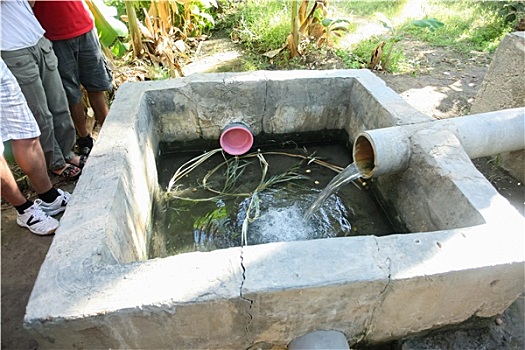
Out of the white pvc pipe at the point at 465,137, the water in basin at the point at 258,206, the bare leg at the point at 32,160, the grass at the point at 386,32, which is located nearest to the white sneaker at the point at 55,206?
the bare leg at the point at 32,160

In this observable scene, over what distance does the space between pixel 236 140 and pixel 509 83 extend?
2.47m

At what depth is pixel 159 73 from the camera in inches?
169

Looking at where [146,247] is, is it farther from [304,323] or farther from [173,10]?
[173,10]

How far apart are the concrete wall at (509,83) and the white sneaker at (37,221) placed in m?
3.73

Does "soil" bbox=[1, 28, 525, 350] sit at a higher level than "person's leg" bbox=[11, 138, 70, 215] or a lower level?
lower

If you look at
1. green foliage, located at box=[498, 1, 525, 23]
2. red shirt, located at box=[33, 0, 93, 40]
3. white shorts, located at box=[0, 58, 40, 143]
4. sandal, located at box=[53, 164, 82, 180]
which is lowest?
sandal, located at box=[53, 164, 82, 180]

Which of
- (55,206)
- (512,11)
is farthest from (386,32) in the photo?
(55,206)

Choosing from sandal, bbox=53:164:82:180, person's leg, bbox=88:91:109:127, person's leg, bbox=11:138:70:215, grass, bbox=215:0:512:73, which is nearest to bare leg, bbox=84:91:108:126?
person's leg, bbox=88:91:109:127

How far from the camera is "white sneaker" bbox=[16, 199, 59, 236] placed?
2451 mm

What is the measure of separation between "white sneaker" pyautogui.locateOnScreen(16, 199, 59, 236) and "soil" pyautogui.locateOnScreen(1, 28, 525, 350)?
0.07m

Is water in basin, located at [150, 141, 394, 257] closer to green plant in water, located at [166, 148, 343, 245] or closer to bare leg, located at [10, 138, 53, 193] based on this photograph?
green plant in water, located at [166, 148, 343, 245]

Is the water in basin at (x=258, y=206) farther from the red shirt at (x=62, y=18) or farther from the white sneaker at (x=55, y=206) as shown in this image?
the red shirt at (x=62, y=18)

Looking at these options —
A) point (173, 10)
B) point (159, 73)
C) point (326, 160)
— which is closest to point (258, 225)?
point (326, 160)

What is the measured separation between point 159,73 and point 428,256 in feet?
12.3
